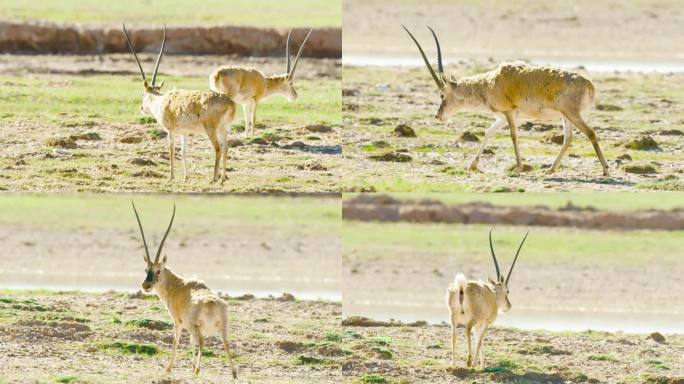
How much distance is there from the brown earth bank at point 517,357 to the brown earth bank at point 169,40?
18360 millimetres

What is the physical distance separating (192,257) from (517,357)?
1053 centimetres

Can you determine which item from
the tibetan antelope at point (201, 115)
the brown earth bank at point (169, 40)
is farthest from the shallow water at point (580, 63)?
the tibetan antelope at point (201, 115)

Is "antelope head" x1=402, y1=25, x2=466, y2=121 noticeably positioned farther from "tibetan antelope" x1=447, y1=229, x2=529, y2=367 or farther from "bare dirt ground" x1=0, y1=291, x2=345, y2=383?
"tibetan antelope" x1=447, y1=229, x2=529, y2=367

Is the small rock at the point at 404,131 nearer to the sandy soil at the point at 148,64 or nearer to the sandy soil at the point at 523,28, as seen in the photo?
the sandy soil at the point at 148,64

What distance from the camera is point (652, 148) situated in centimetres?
2436

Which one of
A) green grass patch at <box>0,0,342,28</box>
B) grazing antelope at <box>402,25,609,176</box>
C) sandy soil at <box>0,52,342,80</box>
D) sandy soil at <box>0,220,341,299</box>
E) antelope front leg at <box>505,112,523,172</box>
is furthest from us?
green grass patch at <box>0,0,342,28</box>

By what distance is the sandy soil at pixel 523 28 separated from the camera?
124 ft

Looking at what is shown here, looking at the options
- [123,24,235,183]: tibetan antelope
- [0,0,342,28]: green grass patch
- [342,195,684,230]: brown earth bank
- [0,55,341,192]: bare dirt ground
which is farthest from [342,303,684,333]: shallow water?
[0,0,342,28]: green grass patch

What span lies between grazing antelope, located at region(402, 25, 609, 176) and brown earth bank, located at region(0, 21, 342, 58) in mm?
17811

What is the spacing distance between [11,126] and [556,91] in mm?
9802

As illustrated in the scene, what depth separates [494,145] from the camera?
79.2ft

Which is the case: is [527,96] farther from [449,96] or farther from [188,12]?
[188,12]

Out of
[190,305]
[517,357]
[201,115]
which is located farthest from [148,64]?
[190,305]

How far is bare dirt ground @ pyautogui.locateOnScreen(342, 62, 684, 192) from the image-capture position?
21.4 meters
